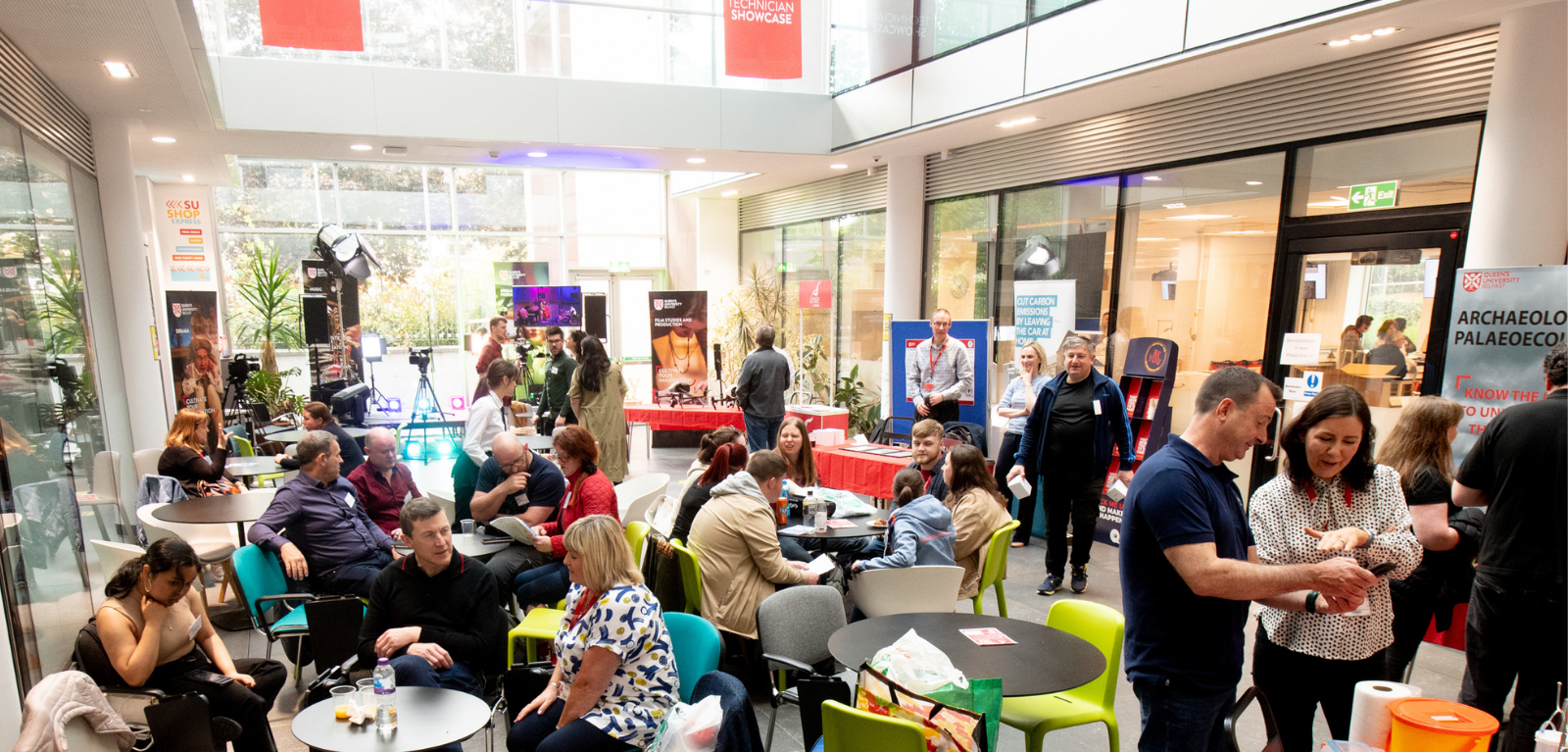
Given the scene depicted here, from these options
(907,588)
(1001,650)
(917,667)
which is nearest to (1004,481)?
(907,588)

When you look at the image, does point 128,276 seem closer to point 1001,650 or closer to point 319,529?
point 319,529

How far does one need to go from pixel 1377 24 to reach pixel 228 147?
9.49 m

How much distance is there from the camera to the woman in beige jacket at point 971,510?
4.35 metres

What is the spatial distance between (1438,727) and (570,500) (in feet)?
12.5

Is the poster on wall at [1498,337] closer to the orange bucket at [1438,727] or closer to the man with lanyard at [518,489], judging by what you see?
the orange bucket at [1438,727]

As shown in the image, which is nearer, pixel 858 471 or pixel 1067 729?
pixel 1067 729

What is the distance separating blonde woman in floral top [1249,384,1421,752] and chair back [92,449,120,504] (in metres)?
6.55

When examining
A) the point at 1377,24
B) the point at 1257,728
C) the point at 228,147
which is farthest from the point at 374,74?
the point at 1257,728

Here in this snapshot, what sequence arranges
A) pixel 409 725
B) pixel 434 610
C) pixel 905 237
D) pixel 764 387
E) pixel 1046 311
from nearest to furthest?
pixel 409 725 < pixel 434 610 < pixel 1046 311 < pixel 764 387 < pixel 905 237

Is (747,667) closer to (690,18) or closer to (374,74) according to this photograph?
(374,74)

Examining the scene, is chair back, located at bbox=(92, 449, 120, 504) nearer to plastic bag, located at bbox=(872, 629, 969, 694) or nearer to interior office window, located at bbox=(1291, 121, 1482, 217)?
plastic bag, located at bbox=(872, 629, 969, 694)

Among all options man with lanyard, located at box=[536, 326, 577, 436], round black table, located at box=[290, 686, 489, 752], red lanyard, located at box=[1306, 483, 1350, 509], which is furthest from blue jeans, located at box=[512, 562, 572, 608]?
man with lanyard, located at box=[536, 326, 577, 436]

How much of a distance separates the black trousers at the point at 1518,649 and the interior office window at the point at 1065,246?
417 centimetres

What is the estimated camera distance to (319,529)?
4445 millimetres
